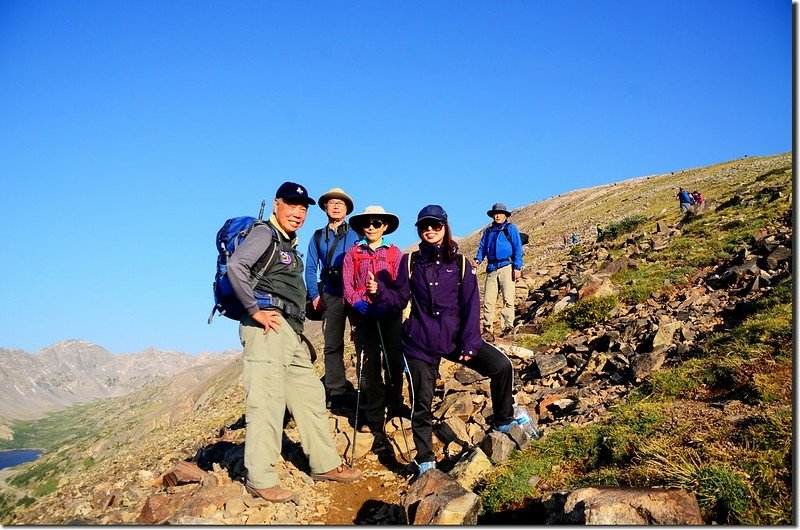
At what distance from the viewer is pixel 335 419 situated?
335 inches

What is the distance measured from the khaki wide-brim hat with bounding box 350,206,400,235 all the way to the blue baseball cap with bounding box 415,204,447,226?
0.92 metres

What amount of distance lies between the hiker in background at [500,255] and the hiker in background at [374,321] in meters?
4.27

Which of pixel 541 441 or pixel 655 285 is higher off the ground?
pixel 655 285

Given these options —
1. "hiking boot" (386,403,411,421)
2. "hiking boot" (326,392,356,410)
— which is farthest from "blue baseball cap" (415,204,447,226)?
"hiking boot" (326,392,356,410)

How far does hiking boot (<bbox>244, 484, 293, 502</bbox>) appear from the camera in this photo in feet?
19.1

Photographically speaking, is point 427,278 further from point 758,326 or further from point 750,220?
point 750,220

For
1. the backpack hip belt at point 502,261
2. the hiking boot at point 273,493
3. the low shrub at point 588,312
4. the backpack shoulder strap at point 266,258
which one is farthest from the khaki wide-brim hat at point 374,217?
the low shrub at point 588,312

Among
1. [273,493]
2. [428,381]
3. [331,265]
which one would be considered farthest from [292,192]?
[273,493]

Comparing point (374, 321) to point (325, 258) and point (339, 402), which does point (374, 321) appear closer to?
point (325, 258)

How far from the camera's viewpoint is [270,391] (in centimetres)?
598

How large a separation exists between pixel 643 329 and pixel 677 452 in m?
5.00

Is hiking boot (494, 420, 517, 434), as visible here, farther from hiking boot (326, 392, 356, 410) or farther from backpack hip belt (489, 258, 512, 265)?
backpack hip belt (489, 258, 512, 265)

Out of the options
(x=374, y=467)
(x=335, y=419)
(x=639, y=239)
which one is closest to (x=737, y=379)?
(x=374, y=467)

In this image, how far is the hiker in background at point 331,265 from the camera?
26.1 feet
